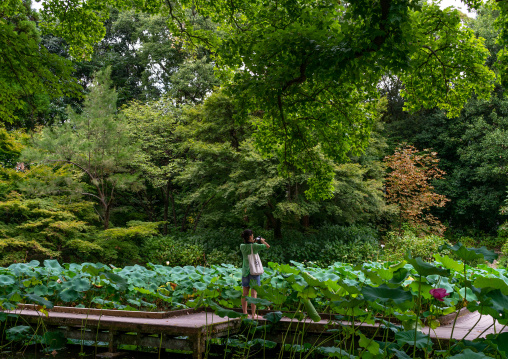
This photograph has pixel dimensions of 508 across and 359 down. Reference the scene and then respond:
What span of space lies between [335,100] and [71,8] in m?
4.27

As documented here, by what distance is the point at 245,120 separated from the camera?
5.21m

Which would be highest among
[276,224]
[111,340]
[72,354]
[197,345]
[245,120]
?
[245,120]

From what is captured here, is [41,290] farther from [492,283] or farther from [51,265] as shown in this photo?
[492,283]

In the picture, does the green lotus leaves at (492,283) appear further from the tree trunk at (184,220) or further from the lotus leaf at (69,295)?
the tree trunk at (184,220)


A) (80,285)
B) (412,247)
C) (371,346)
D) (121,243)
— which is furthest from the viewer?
(412,247)

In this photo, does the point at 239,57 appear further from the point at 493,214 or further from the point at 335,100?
the point at 493,214

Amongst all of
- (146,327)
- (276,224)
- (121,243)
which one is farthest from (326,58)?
(121,243)

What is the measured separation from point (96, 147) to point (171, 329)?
366 inches

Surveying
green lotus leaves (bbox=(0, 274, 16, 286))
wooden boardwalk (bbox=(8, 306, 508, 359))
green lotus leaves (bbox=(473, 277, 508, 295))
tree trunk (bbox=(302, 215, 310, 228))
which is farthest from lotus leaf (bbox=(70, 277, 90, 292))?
tree trunk (bbox=(302, 215, 310, 228))

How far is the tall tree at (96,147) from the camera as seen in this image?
1067 cm

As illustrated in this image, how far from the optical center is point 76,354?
353 centimetres

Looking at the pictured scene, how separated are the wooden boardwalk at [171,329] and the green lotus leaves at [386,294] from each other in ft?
2.94

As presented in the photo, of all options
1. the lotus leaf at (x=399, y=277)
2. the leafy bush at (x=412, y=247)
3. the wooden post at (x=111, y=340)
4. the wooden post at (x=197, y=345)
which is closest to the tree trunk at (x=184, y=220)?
the leafy bush at (x=412, y=247)

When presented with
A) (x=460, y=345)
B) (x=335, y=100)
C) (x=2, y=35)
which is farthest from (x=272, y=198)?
(x=460, y=345)
